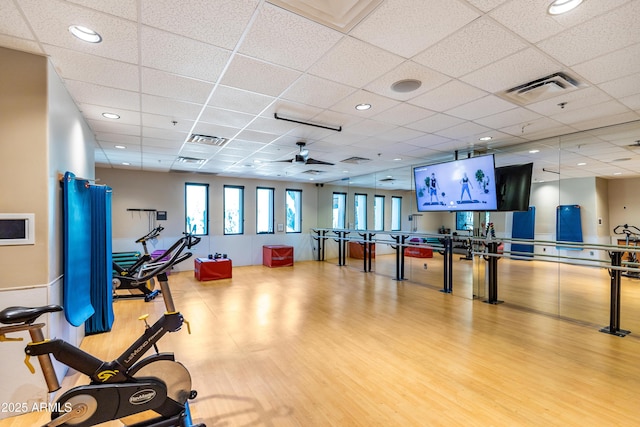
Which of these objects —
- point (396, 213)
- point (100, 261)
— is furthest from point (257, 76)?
point (396, 213)

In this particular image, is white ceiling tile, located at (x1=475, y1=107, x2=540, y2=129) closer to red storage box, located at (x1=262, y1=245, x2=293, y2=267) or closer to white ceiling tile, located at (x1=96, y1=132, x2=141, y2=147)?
white ceiling tile, located at (x1=96, y1=132, x2=141, y2=147)

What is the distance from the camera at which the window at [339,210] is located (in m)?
10.4

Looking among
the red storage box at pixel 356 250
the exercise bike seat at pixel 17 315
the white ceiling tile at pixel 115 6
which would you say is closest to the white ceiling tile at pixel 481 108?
the white ceiling tile at pixel 115 6

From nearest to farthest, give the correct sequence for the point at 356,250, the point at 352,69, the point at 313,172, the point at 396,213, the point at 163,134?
the point at 352,69, the point at 163,134, the point at 396,213, the point at 313,172, the point at 356,250

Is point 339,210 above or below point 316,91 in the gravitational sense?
below

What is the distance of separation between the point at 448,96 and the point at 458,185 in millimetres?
2501

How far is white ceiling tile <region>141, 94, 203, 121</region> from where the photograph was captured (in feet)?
11.2

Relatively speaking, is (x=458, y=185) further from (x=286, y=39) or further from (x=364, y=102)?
(x=286, y=39)

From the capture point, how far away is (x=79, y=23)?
6.73 ft

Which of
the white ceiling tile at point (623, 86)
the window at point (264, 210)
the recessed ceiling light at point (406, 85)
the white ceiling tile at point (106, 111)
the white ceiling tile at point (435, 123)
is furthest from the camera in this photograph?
the window at point (264, 210)

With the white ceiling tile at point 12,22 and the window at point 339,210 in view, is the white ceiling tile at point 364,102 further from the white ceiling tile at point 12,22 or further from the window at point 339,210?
the window at point 339,210

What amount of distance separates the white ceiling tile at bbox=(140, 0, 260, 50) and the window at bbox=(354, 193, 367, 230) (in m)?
7.73

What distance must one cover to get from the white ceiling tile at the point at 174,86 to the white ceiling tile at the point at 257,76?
0.32 m

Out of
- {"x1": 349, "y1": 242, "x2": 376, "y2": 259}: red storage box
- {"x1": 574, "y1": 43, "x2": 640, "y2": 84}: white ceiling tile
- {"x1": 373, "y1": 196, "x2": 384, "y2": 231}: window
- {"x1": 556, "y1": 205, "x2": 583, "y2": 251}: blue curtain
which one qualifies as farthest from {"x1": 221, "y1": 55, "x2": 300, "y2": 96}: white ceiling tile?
{"x1": 349, "y1": 242, "x2": 376, "y2": 259}: red storage box
